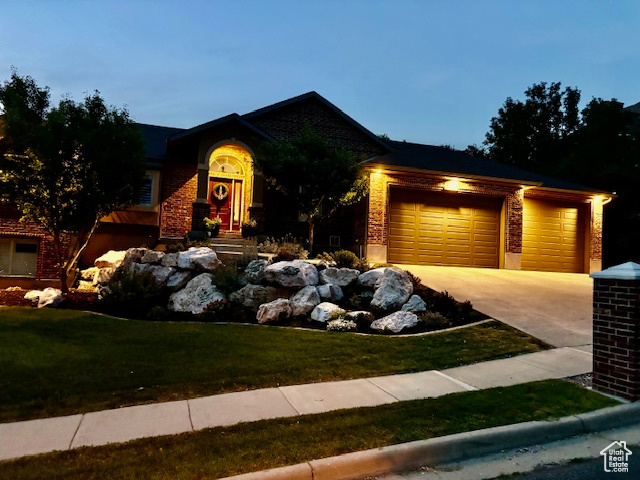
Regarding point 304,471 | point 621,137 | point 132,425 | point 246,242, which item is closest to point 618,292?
point 304,471

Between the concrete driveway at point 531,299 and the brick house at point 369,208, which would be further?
the brick house at point 369,208

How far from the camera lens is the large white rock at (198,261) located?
10875 mm

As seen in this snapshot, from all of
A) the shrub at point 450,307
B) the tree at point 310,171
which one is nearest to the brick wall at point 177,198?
the tree at point 310,171

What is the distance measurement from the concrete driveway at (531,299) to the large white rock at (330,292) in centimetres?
282

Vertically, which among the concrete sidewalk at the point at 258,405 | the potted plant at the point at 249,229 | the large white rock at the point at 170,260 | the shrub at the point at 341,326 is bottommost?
the concrete sidewalk at the point at 258,405

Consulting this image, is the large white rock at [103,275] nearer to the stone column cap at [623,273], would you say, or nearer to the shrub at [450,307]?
the shrub at [450,307]

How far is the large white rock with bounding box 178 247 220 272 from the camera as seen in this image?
35.7ft

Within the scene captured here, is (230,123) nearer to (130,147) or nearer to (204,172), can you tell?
(204,172)

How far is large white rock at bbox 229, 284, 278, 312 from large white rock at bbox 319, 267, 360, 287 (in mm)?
1397

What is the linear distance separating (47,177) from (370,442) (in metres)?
10.5

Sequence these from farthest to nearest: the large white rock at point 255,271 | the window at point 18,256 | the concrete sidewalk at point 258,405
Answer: the window at point 18,256 < the large white rock at point 255,271 < the concrete sidewalk at point 258,405

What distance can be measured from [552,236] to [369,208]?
9050mm

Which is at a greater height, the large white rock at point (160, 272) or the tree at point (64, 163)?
the tree at point (64, 163)

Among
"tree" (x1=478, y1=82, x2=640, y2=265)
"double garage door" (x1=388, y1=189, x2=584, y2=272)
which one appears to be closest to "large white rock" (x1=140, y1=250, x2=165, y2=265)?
"double garage door" (x1=388, y1=189, x2=584, y2=272)
